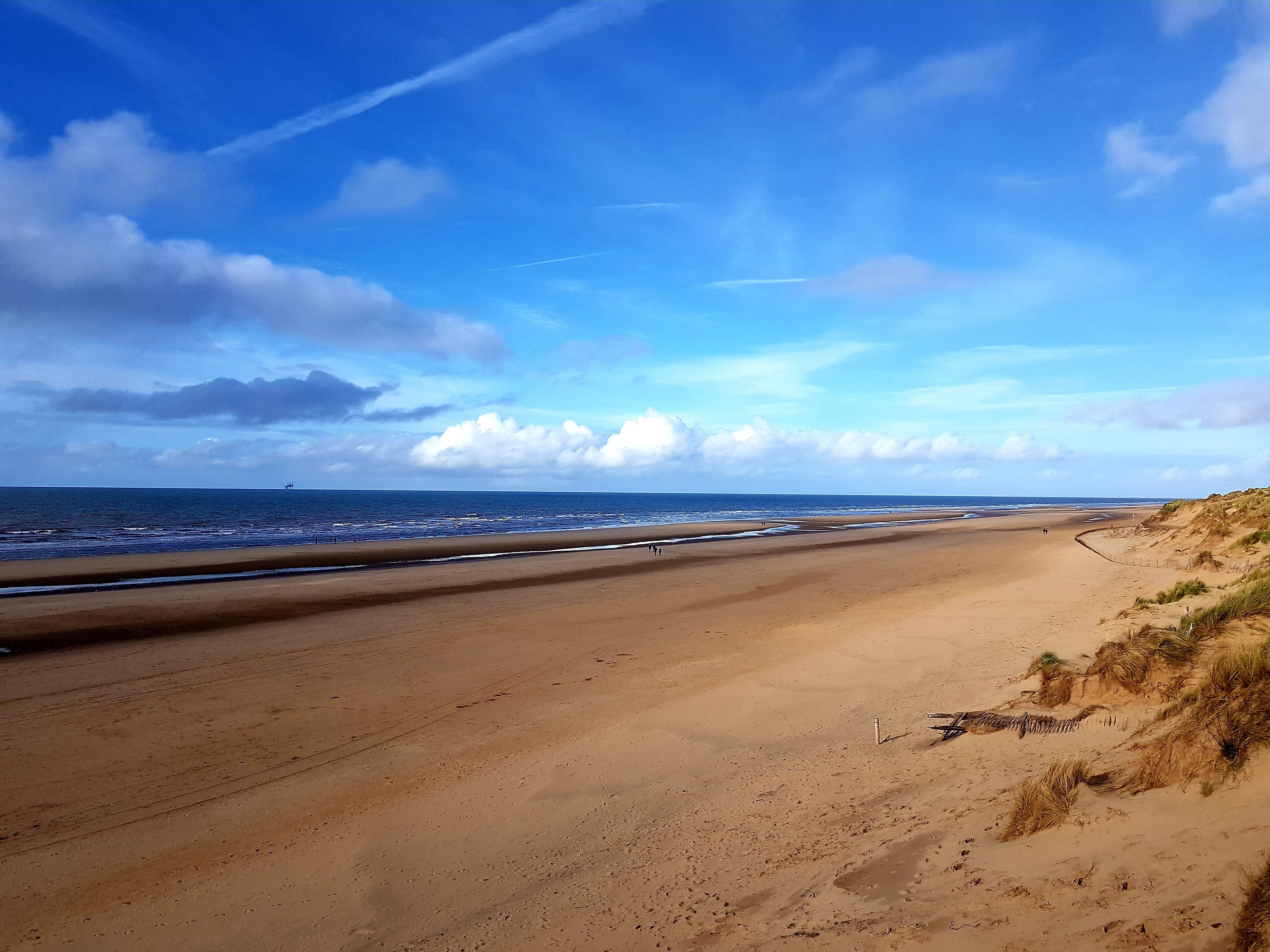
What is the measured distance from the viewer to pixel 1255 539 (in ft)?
74.1

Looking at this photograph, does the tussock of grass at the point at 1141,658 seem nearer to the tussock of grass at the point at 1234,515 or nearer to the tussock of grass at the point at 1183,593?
the tussock of grass at the point at 1183,593

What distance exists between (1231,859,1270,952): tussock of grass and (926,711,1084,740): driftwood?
14.5 ft

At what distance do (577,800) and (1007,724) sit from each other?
210 inches

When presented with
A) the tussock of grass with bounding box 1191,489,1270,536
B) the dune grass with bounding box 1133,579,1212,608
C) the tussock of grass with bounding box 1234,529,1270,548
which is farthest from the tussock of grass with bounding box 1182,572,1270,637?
the tussock of grass with bounding box 1191,489,1270,536

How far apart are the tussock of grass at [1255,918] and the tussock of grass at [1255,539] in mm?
24283

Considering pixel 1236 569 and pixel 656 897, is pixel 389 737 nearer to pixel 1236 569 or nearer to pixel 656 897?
pixel 656 897

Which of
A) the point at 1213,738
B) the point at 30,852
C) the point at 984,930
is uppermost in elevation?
the point at 1213,738

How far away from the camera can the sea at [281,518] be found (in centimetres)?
4812

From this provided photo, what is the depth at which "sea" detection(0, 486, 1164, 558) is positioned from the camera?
48125mm

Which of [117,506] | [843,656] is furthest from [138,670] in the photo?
[117,506]

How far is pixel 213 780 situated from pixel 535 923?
231 inches

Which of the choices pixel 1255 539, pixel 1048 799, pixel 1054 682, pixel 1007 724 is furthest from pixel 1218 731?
pixel 1255 539

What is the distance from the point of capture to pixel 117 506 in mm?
99375

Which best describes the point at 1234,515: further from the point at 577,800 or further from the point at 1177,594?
the point at 577,800
